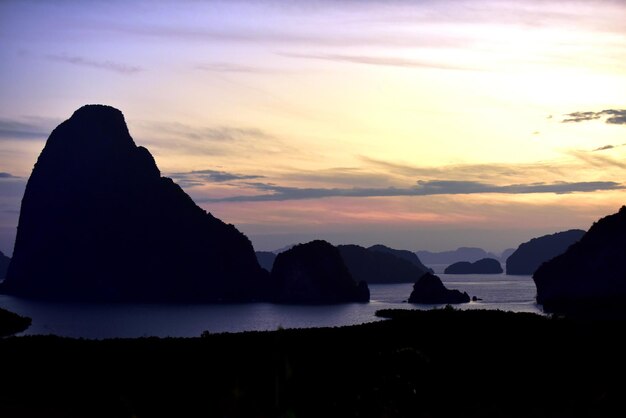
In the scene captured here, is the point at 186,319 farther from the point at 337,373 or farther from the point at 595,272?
the point at 337,373

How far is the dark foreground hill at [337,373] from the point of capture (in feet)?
81.8

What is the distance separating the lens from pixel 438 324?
128 ft

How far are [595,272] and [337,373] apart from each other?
432 ft

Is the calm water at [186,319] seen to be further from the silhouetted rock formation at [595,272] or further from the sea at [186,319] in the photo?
the silhouetted rock formation at [595,272]

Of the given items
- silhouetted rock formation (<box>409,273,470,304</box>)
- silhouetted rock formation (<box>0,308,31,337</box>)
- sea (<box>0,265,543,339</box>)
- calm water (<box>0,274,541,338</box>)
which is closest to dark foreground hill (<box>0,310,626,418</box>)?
silhouetted rock formation (<box>0,308,31,337</box>)

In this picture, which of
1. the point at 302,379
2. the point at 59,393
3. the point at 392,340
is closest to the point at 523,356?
the point at 392,340

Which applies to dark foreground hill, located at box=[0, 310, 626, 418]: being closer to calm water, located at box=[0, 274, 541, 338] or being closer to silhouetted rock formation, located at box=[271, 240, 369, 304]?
calm water, located at box=[0, 274, 541, 338]

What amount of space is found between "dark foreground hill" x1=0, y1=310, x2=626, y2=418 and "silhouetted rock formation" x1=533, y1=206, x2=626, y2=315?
10696 centimetres

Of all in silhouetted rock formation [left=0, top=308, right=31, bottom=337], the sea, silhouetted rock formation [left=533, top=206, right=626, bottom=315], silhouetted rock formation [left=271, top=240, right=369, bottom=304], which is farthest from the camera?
silhouetted rock formation [left=271, top=240, right=369, bottom=304]

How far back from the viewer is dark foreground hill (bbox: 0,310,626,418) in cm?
2494

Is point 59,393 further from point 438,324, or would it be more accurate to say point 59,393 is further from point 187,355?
point 438,324

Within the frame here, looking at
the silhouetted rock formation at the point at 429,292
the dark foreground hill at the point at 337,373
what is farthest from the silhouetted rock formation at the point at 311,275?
the dark foreground hill at the point at 337,373

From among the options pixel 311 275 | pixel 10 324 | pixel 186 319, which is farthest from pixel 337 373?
pixel 311 275

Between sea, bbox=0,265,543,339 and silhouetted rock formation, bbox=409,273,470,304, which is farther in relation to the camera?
silhouetted rock formation, bbox=409,273,470,304
